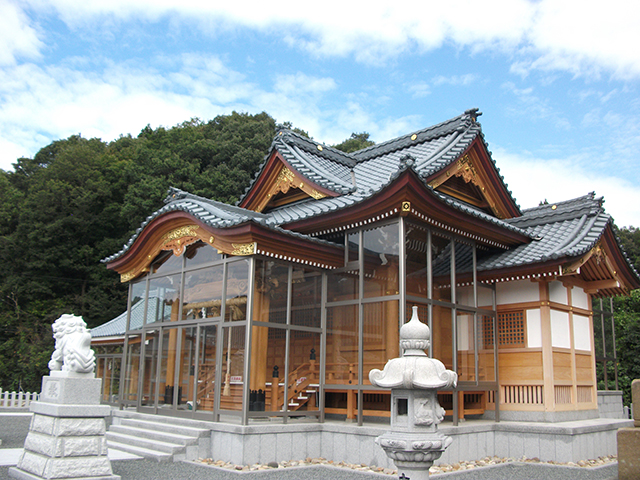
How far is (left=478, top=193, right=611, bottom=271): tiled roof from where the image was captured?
35.1 ft

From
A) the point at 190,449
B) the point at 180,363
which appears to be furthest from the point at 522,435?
the point at 180,363

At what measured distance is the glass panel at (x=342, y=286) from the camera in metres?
10.1

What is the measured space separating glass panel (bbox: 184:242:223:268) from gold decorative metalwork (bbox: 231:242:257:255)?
68 cm

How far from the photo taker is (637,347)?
18500 millimetres

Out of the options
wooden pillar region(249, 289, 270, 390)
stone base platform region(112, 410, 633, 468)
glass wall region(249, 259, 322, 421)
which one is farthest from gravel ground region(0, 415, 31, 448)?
glass wall region(249, 259, 322, 421)

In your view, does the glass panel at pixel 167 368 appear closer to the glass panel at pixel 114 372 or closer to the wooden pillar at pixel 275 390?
the wooden pillar at pixel 275 390

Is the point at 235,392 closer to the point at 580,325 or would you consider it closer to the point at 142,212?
the point at 580,325

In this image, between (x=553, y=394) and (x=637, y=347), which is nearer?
(x=553, y=394)

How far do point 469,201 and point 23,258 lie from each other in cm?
2413

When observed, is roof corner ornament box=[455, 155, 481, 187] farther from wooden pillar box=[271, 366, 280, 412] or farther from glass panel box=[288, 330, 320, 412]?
wooden pillar box=[271, 366, 280, 412]

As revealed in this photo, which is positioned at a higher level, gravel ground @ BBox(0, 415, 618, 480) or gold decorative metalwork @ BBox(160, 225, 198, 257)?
gold decorative metalwork @ BBox(160, 225, 198, 257)

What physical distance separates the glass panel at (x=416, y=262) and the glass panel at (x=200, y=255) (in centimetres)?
352

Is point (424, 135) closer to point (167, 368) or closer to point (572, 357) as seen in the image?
point (572, 357)

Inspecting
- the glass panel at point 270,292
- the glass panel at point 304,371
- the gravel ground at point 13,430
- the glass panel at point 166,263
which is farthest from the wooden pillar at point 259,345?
the gravel ground at point 13,430
